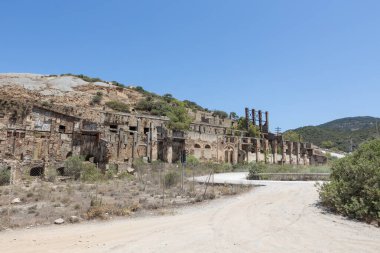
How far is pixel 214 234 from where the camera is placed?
8570 millimetres

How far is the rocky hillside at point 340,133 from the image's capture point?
91.3 meters

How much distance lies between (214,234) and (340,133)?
398 feet

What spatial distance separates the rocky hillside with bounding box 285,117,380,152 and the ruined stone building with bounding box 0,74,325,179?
3245cm

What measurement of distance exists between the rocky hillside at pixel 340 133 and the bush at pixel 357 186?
6390 cm

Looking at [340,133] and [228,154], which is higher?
[340,133]

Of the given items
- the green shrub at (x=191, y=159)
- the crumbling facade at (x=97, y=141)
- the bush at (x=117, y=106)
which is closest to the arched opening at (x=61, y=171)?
the crumbling facade at (x=97, y=141)

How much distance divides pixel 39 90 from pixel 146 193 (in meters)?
52.4

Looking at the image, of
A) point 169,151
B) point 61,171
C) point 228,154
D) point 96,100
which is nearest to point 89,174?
point 61,171

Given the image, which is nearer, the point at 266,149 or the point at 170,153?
the point at 170,153

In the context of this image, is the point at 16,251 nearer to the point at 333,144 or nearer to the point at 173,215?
the point at 173,215

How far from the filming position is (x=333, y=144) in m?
101

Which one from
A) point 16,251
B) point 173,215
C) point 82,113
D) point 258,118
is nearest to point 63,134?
point 82,113

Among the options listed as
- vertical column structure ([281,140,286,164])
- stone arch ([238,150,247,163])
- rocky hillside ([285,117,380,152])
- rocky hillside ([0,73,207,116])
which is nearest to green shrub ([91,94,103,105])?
rocky hillside ([0,73,207,116])

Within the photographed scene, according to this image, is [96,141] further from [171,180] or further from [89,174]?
[171,180]
